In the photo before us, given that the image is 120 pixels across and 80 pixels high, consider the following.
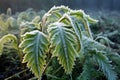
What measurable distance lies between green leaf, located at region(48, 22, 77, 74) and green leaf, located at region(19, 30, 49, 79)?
0.04 metres

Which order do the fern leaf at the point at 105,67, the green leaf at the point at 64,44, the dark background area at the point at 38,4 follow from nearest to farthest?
the green leaf at the point at 64,44 < the fern leaf at the point at 105,67 < the dark background area at the point at 38,4

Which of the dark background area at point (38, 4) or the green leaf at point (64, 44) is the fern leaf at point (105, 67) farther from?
the dark background area at point (38, 4)

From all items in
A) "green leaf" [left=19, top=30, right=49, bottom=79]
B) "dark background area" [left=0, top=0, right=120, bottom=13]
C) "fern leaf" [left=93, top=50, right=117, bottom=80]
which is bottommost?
"fern leaf" [left=93, top=50, right=117, bottom=80]

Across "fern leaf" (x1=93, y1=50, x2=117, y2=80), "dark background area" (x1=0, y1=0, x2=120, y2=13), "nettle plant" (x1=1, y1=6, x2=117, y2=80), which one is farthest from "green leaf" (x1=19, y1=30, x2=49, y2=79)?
"dark background area" (x1=0, y1=0, x2=120, y2=13)

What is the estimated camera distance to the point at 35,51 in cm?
114

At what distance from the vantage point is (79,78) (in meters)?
1.35

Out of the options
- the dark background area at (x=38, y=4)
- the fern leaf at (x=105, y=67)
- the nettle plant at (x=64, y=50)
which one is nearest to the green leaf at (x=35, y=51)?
the nettle plant at (x=64, y=50)

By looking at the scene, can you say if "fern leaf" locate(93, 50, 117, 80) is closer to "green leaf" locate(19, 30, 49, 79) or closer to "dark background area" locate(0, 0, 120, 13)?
"green leaf" locate(19, 30, 49, 79)

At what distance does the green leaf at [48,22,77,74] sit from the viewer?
112 centimetres

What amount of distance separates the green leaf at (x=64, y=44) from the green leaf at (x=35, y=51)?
0.04 metres

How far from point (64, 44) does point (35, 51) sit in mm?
113

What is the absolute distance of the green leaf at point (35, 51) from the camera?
1124 millimetres

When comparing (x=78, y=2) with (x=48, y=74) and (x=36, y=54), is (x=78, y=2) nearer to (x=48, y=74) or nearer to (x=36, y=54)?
(x=48, y=74)

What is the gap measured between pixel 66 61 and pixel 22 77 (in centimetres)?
51
